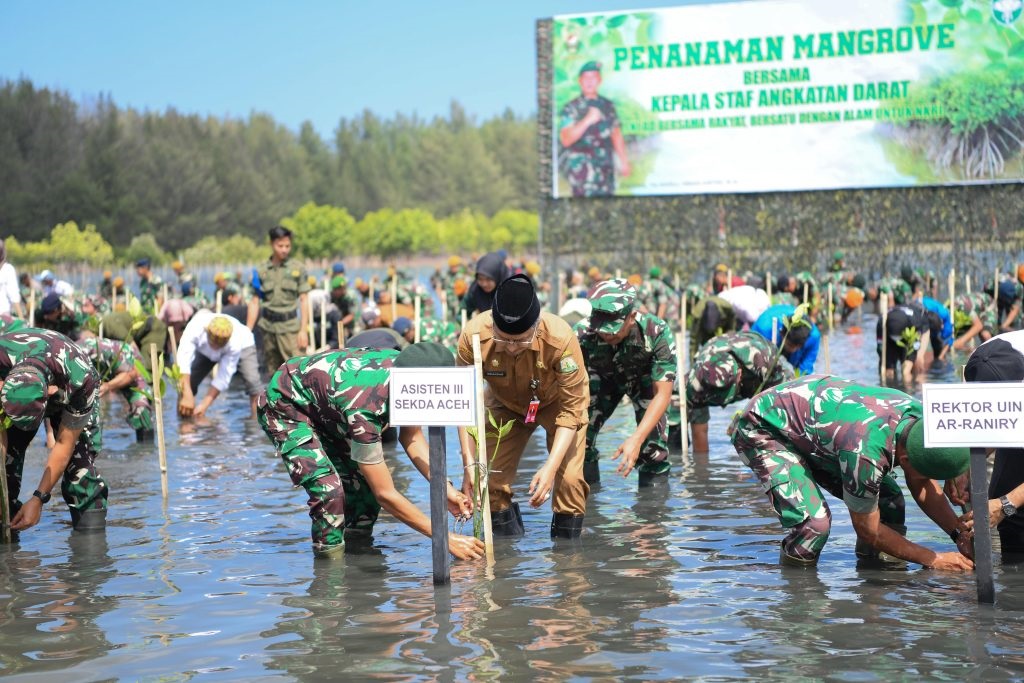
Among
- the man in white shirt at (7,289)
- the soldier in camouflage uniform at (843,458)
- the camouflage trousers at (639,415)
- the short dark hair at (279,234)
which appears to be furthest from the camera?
the short dark hair at (279,234)

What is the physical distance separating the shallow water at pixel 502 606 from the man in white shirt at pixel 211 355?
4.15 m

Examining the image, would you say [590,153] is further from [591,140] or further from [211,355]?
[211,355]

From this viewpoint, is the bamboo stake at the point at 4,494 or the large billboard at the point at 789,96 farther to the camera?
the large billboard at the point at 789,96

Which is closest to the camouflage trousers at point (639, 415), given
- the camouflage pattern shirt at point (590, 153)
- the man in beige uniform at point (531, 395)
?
the man in beige uniform at point (531, 395)

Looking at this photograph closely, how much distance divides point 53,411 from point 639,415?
14.6 feet

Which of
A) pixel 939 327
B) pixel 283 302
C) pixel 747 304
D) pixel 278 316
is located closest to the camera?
pixel 747 304

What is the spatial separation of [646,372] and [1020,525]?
3.07 metres

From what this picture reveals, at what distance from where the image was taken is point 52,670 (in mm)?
5832

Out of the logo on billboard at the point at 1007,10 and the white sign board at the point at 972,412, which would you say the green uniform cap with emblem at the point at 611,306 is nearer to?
the white sign board at the point at 972,412

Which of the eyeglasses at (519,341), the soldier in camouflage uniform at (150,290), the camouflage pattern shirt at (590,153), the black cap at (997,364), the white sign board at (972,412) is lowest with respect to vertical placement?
the white sign board at (972,412)

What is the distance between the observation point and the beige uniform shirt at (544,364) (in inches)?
292

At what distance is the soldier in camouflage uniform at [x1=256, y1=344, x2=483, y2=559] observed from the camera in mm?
6996

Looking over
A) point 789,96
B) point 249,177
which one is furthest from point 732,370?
point 249,177

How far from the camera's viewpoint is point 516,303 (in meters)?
7.01
